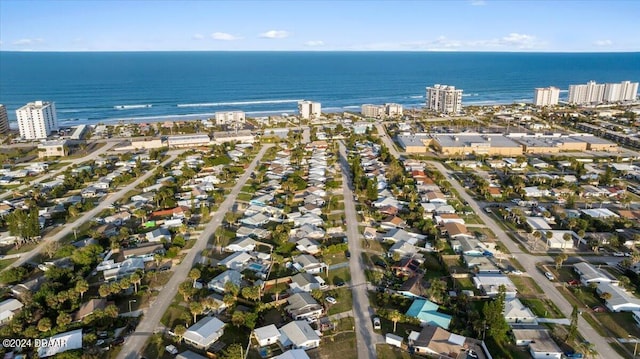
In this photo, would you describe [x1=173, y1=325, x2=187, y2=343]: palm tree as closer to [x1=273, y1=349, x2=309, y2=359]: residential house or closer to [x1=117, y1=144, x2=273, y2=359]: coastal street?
[x1=117, y1=144, x2=273, y2=359]: coastal street

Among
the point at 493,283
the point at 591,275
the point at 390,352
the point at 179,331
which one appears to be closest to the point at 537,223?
the point at 591,275

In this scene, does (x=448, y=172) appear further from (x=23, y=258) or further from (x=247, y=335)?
(x=23, y=258)

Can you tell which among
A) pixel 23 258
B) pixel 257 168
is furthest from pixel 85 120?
pixel 23 258

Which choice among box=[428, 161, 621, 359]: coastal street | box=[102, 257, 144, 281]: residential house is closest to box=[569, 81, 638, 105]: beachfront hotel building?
box=[428, 161, 621, 359]: coastal street

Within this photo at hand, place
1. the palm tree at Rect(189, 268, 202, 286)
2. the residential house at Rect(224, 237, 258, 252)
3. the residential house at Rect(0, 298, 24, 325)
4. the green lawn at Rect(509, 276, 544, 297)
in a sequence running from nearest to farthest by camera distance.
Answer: the residential house at Rect(0, 298, 24, 325) → the green lawn at Rect(509, 276, 544, 297) → the palm tree at Rect(189, 268, 202, 286) → the residential house at Rect(224, 237, 258, 252)

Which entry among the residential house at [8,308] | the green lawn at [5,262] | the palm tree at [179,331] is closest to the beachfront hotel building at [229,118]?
the green lawn at [5,262]

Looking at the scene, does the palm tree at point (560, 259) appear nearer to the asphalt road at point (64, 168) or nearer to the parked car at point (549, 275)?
the parked car at point (549, 275)

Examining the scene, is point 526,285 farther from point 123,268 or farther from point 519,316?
point 123,268
